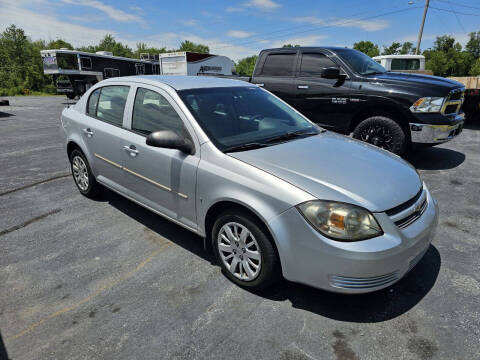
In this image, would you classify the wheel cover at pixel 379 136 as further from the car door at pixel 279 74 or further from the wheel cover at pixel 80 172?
the wheel cover at pixel 80 172

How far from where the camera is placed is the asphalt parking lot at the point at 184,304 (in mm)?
2127

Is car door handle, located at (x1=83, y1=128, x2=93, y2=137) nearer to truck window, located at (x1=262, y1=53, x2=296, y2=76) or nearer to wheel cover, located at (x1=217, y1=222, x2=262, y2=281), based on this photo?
wheel cover, located at (x1=217, y1=222, x2=262, y2=281)

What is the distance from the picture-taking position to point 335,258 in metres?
2.14

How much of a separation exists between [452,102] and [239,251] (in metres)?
5.07

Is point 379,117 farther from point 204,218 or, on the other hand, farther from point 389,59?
point 389,59

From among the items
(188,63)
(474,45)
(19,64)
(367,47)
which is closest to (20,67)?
(19,64)

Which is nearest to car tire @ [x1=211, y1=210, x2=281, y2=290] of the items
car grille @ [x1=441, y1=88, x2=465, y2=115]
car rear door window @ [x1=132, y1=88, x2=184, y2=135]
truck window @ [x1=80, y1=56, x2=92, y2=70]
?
car rear door window @ [x1=132, y1=88, x2=184, y2=135]

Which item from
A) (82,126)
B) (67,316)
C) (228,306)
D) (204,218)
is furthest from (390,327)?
(82,126)

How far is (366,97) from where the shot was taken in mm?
5684

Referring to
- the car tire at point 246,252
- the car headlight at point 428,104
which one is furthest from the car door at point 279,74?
the car tire at point 246,252

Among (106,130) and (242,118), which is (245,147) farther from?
(106,130)

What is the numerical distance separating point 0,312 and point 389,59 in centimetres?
1897

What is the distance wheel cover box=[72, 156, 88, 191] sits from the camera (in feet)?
14.6

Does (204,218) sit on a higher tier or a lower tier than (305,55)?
lower
